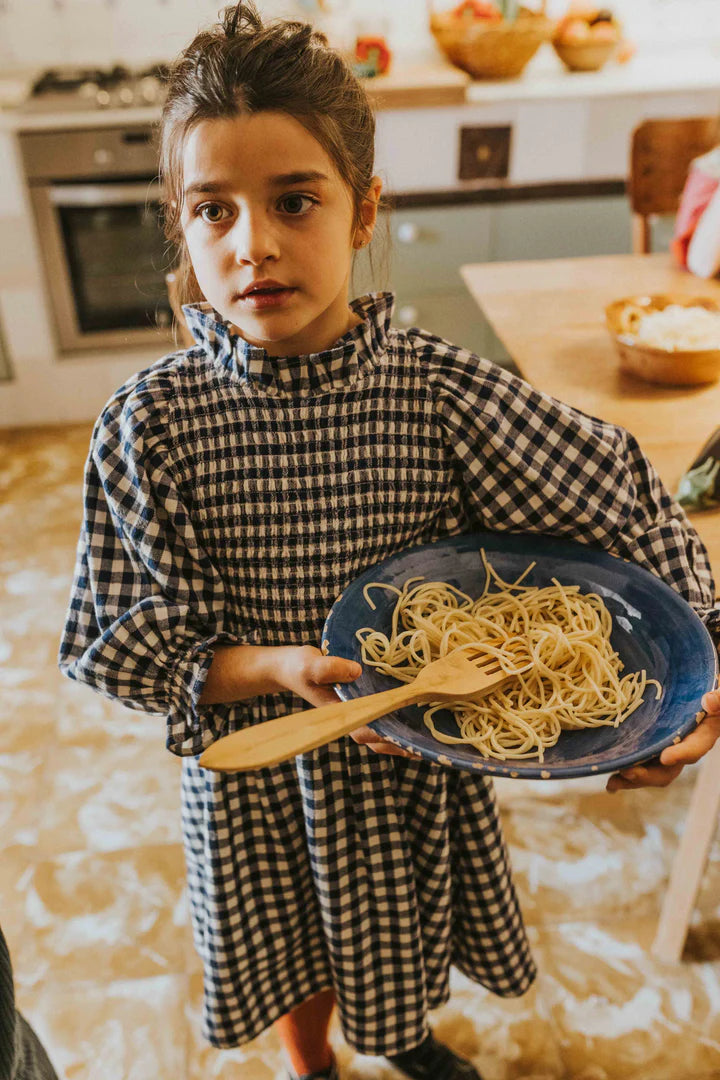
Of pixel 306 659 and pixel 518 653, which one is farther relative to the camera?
pixel 518 653

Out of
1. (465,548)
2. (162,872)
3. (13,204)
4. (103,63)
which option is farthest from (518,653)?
(103,63)

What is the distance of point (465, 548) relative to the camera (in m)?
1.05

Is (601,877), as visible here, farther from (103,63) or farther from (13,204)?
(103,63)

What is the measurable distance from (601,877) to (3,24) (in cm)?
360

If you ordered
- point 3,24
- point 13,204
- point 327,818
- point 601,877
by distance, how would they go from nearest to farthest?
point 327,818 → point 601,877 → point 13,204 → point 3,24

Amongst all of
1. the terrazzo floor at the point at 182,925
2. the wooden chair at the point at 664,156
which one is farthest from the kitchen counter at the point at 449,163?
the terrazzo floor at the point at 182,925

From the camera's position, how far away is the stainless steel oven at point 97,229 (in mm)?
3008

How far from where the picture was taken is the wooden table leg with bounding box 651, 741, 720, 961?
1.47 metres

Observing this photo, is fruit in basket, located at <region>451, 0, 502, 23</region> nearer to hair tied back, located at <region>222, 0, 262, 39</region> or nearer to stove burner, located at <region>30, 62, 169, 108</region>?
stove burner, located at <region>30, 62, 169, 108</region>

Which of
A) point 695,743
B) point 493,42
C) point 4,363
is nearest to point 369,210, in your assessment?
point 695,743

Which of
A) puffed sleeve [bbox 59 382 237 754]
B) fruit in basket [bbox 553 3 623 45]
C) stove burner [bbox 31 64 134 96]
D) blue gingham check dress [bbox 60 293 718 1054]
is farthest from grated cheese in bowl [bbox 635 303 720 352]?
stove burner [bbox 31 64 134 96]

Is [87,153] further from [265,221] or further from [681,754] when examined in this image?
[681,754]

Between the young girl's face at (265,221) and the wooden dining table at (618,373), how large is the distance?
61 centimetres

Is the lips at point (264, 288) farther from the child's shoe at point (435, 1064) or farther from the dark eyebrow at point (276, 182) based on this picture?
the child's shoe at point (435, 1064)
